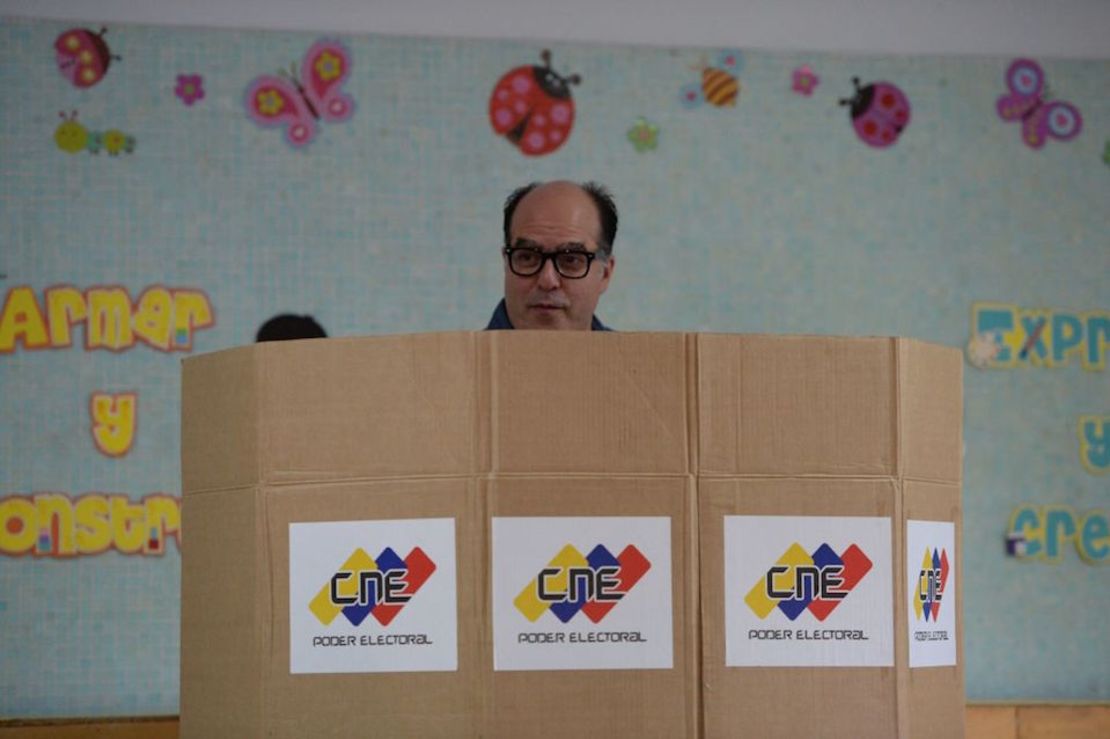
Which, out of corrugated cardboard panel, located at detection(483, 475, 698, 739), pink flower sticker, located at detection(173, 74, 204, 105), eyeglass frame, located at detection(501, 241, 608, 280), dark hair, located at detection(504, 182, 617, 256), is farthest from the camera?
pink flower sticker, located at detection(173, 74, 204, 105)

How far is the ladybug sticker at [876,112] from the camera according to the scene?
12.5 feet

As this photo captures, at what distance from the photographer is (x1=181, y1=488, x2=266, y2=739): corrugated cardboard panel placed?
1451 millimetres

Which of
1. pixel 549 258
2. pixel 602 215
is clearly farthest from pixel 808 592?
pixel 602 215

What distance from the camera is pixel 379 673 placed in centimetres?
141

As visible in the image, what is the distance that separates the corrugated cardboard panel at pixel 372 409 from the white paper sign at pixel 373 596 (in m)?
0.05

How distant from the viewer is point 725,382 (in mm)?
1446

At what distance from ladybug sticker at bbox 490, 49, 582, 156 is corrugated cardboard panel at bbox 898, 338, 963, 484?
86.6 inches

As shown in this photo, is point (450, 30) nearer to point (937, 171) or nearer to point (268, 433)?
point (937, 171)

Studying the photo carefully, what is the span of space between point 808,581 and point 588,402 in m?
0.26

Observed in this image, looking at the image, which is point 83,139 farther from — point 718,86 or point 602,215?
point 602,215

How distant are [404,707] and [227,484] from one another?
28 centimetres

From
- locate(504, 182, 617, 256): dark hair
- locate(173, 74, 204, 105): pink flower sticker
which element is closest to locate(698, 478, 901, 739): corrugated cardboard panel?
locate(504, 182, 617, 256): dark hair

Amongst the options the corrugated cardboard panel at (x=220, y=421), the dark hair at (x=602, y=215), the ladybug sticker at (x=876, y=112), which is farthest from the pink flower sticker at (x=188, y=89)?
the corrugated cardboard panel at (x=220, y=421)

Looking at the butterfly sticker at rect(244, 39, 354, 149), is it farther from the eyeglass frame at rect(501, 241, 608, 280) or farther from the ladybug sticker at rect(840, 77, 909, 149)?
the eyeglass frame at rect(501, 241, 608, 280)
